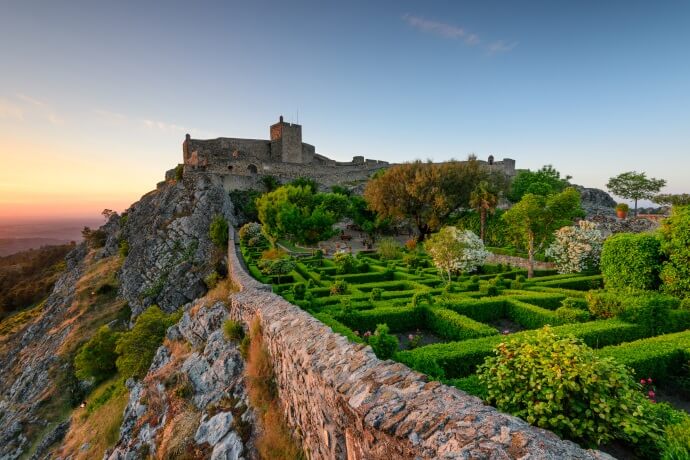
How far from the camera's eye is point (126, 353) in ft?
68.8

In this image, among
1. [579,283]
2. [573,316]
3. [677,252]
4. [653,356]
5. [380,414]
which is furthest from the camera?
[579,283]

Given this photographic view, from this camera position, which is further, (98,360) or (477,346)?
(98,360)

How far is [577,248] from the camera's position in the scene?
2170 cm

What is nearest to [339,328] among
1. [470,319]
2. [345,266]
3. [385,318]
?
[385,318]

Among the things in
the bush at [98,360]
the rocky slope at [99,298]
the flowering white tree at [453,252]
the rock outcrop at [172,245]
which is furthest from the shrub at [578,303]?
the bush at [98,360]

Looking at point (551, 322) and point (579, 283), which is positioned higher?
point (551, 322)

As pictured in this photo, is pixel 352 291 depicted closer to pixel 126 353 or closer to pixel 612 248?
pixel 612 248

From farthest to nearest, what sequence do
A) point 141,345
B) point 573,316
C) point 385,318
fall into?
point 141,345 → point 385,318 → point 573,316

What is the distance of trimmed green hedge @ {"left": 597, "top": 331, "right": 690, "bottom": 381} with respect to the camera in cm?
866

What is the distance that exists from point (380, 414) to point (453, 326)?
945 centimetres

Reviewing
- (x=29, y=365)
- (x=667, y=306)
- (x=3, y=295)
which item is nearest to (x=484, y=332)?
(x=667, y=306)

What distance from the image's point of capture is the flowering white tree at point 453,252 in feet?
66.6

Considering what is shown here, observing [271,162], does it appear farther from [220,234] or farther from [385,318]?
[385,318]

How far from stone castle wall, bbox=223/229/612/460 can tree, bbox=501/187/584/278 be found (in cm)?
2066
